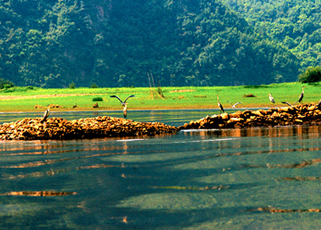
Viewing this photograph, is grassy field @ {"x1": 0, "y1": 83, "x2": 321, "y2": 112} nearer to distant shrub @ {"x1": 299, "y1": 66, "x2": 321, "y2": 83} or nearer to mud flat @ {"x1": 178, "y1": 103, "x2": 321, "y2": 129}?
distant shrub @ {"x1": 299, "y1": 66, "x2": 321, "y2": 83}

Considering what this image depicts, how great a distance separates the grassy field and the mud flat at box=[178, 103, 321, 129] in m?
22.9

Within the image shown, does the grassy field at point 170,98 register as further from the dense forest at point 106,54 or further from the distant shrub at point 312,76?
the dense forest at point 106,54

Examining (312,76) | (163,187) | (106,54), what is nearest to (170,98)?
(312,76)

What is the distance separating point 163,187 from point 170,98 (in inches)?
2378

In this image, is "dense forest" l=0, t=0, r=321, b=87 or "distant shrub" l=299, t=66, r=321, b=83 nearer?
"distant shrub" l=299, t=66, r=321, b=83

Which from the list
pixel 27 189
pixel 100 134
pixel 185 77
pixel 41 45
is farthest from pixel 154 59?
pixel 27 189

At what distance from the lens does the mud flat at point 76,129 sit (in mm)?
21422

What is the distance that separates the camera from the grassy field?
57.5m

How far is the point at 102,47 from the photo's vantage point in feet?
611

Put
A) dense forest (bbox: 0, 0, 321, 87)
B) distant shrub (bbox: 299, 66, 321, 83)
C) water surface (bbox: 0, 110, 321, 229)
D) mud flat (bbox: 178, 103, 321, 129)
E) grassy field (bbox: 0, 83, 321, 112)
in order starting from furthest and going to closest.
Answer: dense forest (bbox: 0, 0, 321, 87) → distant shrub (bbox: 299, 66, 321, 83) → grassy field (bbox: 0, 83, 321, 112) → mud flat (bbox: 178, 103, 321, 129) → water surface (bbox: 0, 110, 321, 229)

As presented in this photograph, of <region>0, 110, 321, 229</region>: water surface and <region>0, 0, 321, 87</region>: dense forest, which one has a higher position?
<region>0, 0, 321, 87</region>: dense forest

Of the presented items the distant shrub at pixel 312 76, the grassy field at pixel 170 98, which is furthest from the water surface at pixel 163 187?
the distant shrub at pixel 312 76

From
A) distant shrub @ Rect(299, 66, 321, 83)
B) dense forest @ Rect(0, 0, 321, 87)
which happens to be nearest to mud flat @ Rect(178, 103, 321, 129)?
distant shrub @ Rect(299, 66, 321, 83)

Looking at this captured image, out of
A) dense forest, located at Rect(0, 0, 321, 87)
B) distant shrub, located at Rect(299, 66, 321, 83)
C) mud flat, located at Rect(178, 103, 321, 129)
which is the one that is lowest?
mud flat, located at Rect(178, 103, 321, 129)
